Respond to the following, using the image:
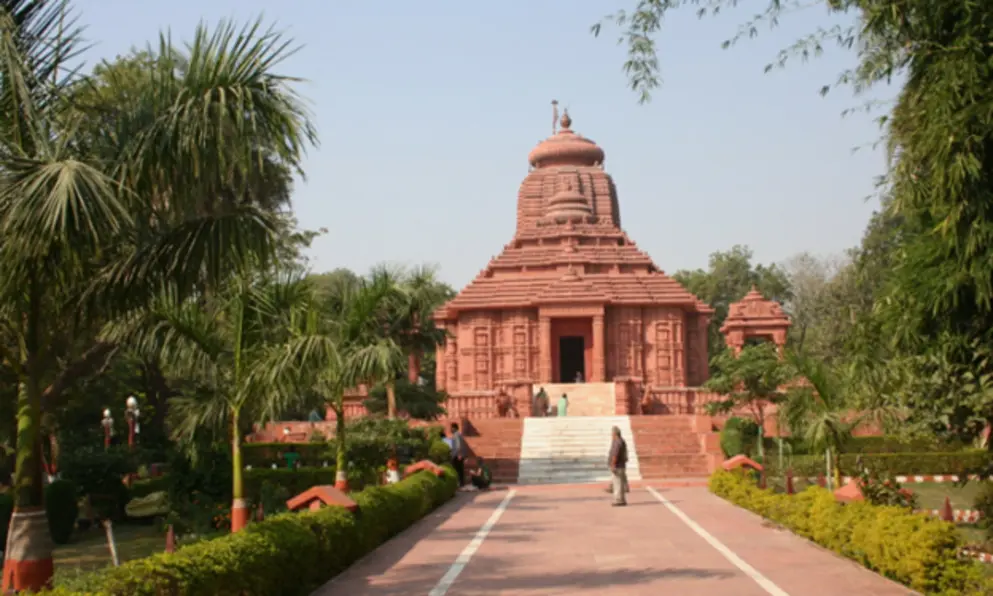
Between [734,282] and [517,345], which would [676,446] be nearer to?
[517,345]

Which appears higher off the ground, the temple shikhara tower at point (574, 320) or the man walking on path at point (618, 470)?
the temple shikhara tower at point (574, 320)

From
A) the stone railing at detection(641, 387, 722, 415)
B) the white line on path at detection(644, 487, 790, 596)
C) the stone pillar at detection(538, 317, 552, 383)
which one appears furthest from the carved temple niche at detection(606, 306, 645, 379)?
the white line on path at detection(644, 487, 790, 596)

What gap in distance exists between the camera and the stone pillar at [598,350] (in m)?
39.2

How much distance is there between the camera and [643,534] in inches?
553

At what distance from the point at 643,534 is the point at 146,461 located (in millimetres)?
18606

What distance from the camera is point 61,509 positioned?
63.1ft

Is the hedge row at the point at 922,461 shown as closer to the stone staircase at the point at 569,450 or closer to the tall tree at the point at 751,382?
the tall tree at the point at 751,382

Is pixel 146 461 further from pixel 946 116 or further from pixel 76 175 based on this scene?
pixel 946 116

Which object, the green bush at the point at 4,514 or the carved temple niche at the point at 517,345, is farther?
the carved temple niche at the point at 517,345

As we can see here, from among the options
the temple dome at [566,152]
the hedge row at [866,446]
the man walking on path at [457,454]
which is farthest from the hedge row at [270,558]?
the temple dome at [566,152]

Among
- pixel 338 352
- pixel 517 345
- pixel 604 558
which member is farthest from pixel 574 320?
pixel 604 558

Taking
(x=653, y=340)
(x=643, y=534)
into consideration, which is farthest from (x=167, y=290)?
(x=653, y=340)

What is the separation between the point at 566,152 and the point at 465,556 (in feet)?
127

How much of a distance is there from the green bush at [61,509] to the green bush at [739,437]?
15007mm
